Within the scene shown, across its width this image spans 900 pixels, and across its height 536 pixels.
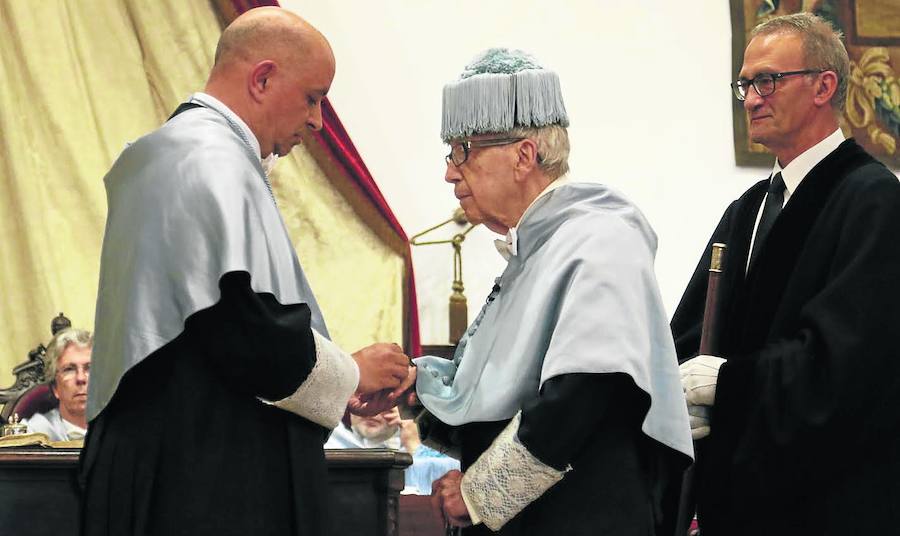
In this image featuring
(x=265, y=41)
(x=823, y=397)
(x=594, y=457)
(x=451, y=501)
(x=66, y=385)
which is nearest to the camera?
(x=594, y=457)

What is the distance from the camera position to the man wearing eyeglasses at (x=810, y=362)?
2.90 metres

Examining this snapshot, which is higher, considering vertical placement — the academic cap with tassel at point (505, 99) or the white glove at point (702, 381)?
the academic cap with tassel at point (505, 99)

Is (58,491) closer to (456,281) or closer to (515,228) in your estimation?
(515,228)

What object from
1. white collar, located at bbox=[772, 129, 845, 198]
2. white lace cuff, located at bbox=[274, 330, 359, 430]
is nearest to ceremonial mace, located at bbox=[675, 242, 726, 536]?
white collar, located at bbox=[772, 129, 845, 198]

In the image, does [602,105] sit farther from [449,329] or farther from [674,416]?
[674,416]

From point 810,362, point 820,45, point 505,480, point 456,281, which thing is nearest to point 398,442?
point 456,281

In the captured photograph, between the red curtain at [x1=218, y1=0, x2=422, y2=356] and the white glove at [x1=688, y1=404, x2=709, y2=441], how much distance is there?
3.83 metres

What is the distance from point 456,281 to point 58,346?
7.54ft

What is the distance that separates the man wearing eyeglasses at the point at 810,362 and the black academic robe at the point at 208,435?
1.12 metres

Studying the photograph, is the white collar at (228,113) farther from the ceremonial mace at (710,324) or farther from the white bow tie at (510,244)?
the ceremonial mace at (710,324)

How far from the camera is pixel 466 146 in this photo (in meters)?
2.82

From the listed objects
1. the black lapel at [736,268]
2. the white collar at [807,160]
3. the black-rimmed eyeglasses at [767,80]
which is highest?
the black-rimmed eyeglasses at [767,80]

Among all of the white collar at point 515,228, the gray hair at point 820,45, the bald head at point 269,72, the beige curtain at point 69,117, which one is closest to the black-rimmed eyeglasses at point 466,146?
the white collar at point 515,228

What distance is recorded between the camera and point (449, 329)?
693 cm
